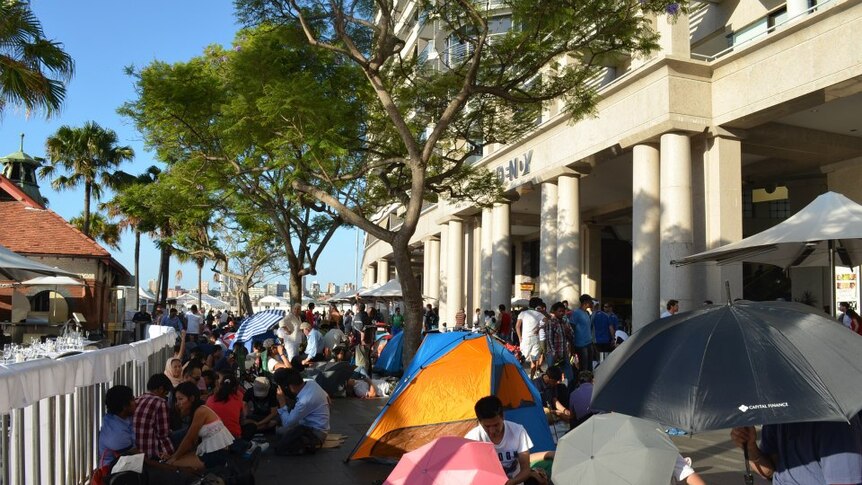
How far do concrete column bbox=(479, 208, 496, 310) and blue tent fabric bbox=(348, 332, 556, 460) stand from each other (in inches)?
786

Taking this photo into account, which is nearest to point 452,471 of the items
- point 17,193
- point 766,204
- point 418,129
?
point 418,129

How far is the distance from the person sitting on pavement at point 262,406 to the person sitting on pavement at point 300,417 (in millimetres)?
181

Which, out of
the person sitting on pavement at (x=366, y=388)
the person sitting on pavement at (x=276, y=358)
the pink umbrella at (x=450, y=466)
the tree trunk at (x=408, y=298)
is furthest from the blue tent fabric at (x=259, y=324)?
the pink umbrella at (x=450, y=466)

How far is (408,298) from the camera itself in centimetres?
1230

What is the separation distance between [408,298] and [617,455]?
8604 millimetres

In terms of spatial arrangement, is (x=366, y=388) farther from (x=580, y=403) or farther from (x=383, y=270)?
(x=383, y=270)

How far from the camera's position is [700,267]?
17984mm

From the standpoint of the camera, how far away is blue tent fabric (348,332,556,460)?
8430 millimetres

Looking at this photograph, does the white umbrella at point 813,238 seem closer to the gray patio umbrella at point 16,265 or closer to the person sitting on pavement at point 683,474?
the person sitting on pavement at point 683,474

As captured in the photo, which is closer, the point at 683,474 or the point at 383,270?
the point at 683,474

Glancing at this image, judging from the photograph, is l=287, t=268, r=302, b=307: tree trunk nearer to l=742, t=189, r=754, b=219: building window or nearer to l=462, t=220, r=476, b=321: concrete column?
l=462, t=220, r=476, b=321: concrete column

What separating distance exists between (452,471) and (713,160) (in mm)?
16099

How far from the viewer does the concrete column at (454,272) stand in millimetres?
32688

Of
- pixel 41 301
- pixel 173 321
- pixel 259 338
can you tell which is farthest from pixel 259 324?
pixel 41 301
